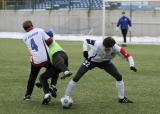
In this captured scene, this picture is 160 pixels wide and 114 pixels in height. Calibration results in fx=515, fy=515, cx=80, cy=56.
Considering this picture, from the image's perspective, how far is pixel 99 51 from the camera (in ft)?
34.4

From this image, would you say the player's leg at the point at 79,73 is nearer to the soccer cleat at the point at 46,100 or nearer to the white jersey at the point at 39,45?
the soccer cleat at the point at 46,100

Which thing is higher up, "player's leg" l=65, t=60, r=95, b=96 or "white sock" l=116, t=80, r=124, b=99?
"player's leg" l=65, t=60, r=95, b=96

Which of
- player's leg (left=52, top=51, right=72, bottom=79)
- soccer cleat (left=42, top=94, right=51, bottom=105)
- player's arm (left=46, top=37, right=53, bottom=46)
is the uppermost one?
player's arm (left=46, top=37, right=53, bottom=46)

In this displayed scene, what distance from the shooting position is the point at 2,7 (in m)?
54.7

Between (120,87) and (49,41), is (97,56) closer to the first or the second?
(120,87)

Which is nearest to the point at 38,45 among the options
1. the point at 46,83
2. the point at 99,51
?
the point at 46,83

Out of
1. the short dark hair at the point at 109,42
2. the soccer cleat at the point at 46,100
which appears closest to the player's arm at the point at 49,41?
the soccer cleat at the point at 46,100

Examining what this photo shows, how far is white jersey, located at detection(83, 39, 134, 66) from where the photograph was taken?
1046cm

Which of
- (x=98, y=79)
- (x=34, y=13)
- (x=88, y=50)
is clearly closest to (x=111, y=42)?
(x=88, y=50)

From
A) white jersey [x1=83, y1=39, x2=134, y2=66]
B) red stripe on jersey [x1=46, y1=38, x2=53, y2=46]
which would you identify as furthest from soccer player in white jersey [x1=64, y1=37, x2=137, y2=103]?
red stripe on jersey [x1=46, y1=38, x2=53, y2=46]

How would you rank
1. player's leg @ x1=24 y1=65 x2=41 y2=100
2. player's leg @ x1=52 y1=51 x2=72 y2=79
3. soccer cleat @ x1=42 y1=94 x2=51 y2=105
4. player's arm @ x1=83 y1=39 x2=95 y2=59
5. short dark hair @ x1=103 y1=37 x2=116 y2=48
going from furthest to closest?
1. player's leg @ x1=24 y1=65 x2=41 y2=100
2. soccer cleat @ x1=42 y1=94 x2=51 y2=105
3. player's arm @ x1=83 y1=39 x2=95 y2=59
4. player's leg @ x1=52 y1=51 x2=72 y2=79
5. short dark hair @ x1=103 y1=37 x2=116 y2=48

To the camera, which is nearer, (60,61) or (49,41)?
(60,61)

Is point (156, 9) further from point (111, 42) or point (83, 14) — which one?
point (111, 42)

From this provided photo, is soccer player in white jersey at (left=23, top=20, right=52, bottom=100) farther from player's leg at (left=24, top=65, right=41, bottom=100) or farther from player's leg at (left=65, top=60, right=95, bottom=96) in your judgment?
player's leg at (left=65, top=60, right=95, bottom=96)
